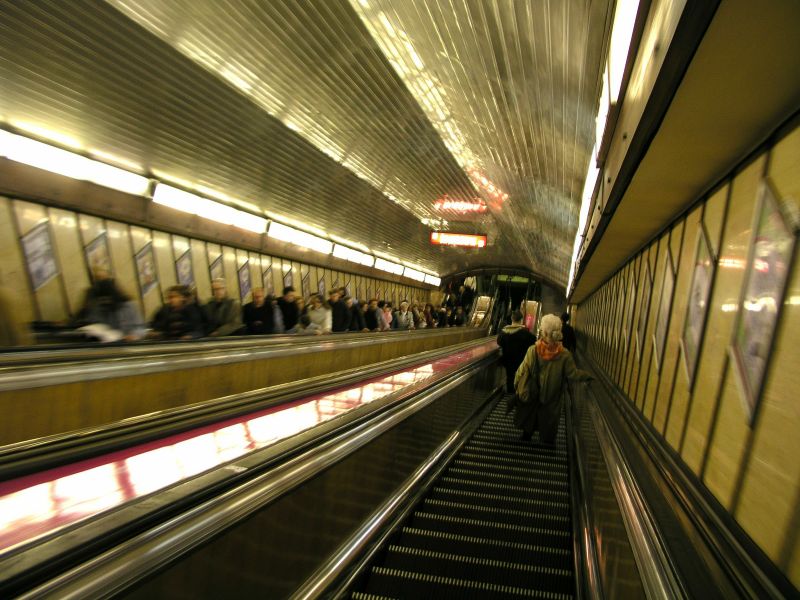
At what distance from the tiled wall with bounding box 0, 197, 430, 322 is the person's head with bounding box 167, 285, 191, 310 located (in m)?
2.28

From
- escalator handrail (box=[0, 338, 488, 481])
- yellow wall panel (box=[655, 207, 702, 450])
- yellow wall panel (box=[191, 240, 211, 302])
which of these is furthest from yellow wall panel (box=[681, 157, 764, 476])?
yellow wall panel (box=[191, 240, 211, 302])

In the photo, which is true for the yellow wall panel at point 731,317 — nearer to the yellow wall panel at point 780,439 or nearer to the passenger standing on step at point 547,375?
the yellow wall panel at point 780,439

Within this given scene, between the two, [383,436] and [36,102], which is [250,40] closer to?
[36,102]

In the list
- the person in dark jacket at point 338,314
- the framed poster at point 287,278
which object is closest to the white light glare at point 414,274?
the framed poster at point 287,278

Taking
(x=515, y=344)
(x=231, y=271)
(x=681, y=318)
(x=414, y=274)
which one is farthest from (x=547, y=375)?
(x=414, y=274)

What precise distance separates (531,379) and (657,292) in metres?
1.55

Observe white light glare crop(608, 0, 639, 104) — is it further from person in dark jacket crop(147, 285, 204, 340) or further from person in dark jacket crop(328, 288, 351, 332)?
person in dark jacket crop(328, 288, 351, 332)

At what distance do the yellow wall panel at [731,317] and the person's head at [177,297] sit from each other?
5182 mm

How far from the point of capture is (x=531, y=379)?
5805mm

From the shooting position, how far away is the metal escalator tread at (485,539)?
9.70 feet

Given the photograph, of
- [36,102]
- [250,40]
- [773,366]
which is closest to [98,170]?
[36,102]

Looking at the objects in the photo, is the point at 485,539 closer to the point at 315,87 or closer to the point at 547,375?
the point at 547,375

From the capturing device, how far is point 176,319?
6254mm

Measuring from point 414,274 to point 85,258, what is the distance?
17.2 metres
